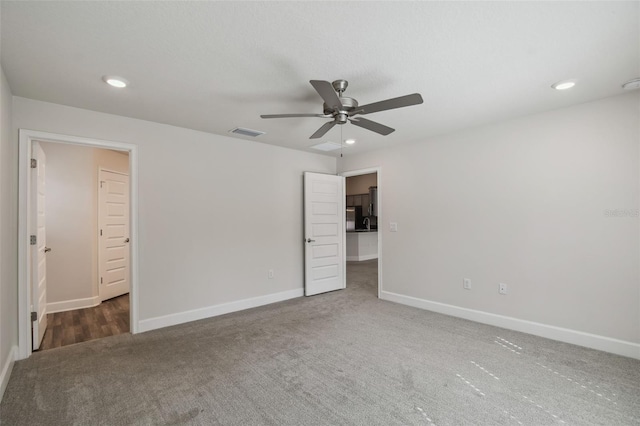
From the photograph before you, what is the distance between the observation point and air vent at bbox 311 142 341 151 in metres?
4.69

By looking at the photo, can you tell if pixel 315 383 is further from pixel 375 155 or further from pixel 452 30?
pixel 375 155

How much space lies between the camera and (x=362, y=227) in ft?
33.3

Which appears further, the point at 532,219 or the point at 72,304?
the point at 72,304

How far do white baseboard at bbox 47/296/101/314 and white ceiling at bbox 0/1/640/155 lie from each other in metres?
3.03

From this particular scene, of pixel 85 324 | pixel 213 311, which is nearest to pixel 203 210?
pixel 213 311

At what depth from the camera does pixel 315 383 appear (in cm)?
239

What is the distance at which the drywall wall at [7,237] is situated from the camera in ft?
7.76

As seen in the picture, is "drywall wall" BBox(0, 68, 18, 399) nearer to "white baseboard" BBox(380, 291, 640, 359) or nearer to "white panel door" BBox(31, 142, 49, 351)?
"white panel door" BBox(31, 142, 49, 351)

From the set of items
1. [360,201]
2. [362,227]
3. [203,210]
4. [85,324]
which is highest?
[360,201]

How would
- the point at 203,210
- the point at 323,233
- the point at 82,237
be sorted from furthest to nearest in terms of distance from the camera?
the point at 323,233 < the point at 82,237 < the point at 203,210

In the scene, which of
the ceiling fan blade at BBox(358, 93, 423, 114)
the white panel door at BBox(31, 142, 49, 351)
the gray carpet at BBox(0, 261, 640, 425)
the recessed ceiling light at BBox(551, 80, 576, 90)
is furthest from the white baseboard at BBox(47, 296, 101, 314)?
the recessed ceiling light at BBox(551, 80, 576, 90)

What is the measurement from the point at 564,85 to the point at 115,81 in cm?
379

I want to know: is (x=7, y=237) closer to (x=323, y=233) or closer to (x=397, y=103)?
(x=397, y=103)

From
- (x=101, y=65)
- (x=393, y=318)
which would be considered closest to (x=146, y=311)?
(x=101, y=65)
